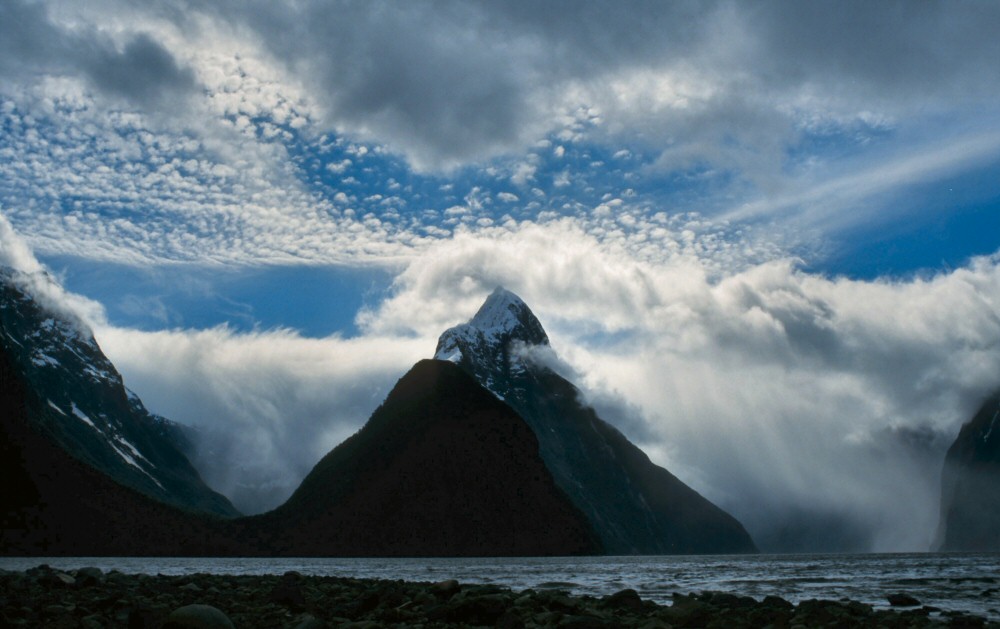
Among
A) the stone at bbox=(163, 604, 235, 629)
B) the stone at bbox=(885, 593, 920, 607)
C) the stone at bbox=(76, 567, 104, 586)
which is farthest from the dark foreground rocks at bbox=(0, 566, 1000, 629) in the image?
the stone at bbox=(885, 593, 920, 607)

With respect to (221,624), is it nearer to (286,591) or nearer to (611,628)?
(611,628)

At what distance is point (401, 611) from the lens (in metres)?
32.4

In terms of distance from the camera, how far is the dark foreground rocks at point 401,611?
26.7 metres

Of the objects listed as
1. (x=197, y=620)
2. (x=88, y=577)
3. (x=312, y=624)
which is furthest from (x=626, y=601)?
(x=88, y=577)

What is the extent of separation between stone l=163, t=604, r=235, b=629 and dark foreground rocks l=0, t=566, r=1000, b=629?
28 millimetres

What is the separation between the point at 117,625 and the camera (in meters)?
26.9

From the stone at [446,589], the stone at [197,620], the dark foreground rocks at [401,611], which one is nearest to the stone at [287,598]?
the dark foreground rocks at [401,611]

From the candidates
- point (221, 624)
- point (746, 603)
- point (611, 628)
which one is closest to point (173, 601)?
point (221, 624)

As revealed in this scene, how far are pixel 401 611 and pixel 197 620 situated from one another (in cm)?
1094

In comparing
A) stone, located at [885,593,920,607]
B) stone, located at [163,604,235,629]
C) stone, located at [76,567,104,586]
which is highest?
stone, located at [163,604,235,629]

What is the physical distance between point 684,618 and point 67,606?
894 inches

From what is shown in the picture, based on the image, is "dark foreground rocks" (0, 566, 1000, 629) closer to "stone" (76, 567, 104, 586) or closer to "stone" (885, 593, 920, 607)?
"stone" (76, 567, 104, 586)

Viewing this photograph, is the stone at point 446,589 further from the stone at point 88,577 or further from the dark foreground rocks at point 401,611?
the stone at point 88,577

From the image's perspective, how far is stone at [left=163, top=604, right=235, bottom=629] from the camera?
22859 mm
